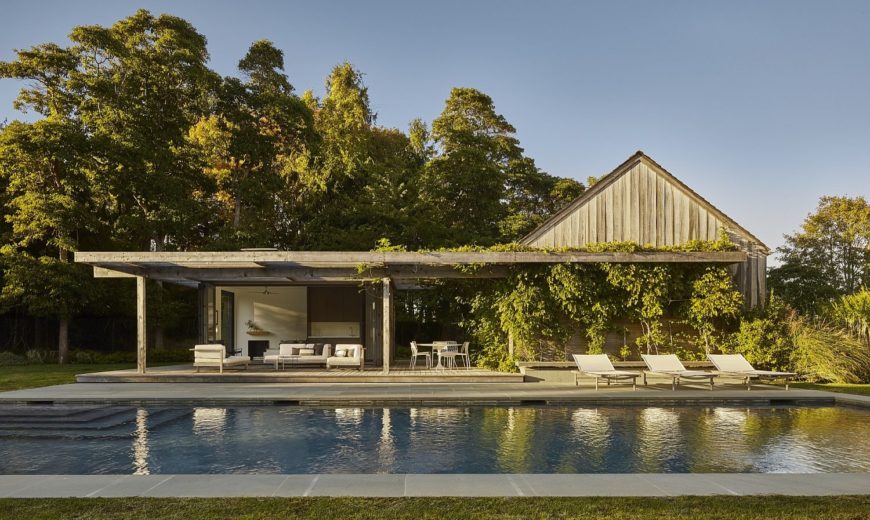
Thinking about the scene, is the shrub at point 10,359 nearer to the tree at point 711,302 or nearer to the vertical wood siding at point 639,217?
the vertical wood siding at point 639,217

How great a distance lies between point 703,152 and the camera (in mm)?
20047

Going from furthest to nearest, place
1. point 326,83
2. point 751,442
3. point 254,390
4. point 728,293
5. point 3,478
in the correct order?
point 326,83 < point 728,293 < point 254,390 < point 751,442 < point 3,478

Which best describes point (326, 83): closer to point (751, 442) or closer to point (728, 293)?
point (728, 293)

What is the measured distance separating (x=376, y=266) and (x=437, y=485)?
930 centimetres

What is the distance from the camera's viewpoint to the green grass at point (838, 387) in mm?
12195

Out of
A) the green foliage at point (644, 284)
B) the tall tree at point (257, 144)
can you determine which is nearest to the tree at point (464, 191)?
the tall tree at point (257, 144)


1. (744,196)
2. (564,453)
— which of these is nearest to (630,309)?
(564,453)

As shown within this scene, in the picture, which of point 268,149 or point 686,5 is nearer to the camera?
point 686,5

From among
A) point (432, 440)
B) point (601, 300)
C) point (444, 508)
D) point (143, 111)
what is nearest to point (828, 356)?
point (601, 300)

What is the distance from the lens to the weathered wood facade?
16.0 metres

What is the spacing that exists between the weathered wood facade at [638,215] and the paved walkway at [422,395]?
5110 millimetres

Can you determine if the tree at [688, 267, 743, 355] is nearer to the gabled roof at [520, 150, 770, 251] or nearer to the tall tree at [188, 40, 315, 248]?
the gabled roof at [520, 150, 770, 251]

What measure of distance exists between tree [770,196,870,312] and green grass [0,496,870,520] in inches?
1140

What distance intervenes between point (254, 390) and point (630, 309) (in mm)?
8904
